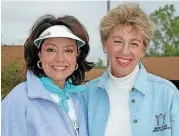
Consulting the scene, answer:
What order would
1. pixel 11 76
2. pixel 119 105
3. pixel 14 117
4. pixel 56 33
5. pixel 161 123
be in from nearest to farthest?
pixel 14 117, pixel 56 33, pixel 161 123, pixel 119 105, pixel 11 76

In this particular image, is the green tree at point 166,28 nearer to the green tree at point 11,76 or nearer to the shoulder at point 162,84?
the green tree at point 11,76

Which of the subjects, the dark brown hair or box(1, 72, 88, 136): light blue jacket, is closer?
box(1, 72, 88, 136): light blue jacket

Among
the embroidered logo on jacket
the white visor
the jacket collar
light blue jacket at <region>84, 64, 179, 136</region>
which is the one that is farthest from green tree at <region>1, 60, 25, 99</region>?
the embroidered logo on jacket

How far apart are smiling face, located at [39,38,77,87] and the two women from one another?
438mm

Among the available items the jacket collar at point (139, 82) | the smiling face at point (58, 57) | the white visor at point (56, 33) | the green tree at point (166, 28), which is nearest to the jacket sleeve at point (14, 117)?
the smiling face at point (58, 57)

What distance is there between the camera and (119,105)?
408 centimetres

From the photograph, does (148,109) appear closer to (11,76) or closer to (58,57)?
(58,57)

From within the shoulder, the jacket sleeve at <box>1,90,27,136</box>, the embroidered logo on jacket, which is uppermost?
the shoulder

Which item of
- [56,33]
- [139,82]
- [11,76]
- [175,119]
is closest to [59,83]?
[56,33]

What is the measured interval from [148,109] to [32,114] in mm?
1029

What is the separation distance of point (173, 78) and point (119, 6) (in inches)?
581

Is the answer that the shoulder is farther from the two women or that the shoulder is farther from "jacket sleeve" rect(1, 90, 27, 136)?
"jacket sleeve" rect(1, 90, 27, 136)

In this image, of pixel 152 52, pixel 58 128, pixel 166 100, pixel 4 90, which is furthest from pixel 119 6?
pixel 152 52

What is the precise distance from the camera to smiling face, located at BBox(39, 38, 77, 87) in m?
3.78
